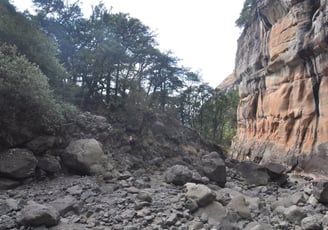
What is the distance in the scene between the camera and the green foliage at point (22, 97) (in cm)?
998

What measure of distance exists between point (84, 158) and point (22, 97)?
3003 millimetres

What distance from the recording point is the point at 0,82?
9.68 m

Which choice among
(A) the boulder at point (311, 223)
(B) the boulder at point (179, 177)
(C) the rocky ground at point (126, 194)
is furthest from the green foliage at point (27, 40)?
(A) the boulder at point (311, 223)

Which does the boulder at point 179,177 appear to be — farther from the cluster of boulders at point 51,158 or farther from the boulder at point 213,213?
the cluster of boulders at point 51,158

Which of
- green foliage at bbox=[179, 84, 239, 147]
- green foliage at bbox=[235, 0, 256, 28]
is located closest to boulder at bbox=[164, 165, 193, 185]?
green foliage at bbox=[179, 84, 239, 147]

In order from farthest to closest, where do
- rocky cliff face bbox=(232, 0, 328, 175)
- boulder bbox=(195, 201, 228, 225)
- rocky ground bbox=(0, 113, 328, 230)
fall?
1. rocky cliff face bbox=(232, 0, 328, 175)
2. boulder bbox=(195, 201, 228, 225)
3. rocky ground bbox=(0, 113, 328, 230)

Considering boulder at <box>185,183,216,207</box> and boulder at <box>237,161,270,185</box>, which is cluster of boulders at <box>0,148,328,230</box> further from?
boulder at <box>237,161,270,185</box>

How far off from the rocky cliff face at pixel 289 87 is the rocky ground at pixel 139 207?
5.08 metres

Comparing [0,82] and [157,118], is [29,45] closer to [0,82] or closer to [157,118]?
[0,82]

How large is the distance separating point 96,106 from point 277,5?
1368 cm

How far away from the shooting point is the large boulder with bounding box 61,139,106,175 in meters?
10.8

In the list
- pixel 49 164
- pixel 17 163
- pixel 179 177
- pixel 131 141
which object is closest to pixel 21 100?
pixel 17 163

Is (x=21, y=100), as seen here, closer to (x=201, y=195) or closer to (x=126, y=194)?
(x=126, y=194)

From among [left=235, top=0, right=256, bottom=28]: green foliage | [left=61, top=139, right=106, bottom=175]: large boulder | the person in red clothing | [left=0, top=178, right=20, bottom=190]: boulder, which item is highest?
[left=235, top=0, right=256, bottom=28]: green foliage
